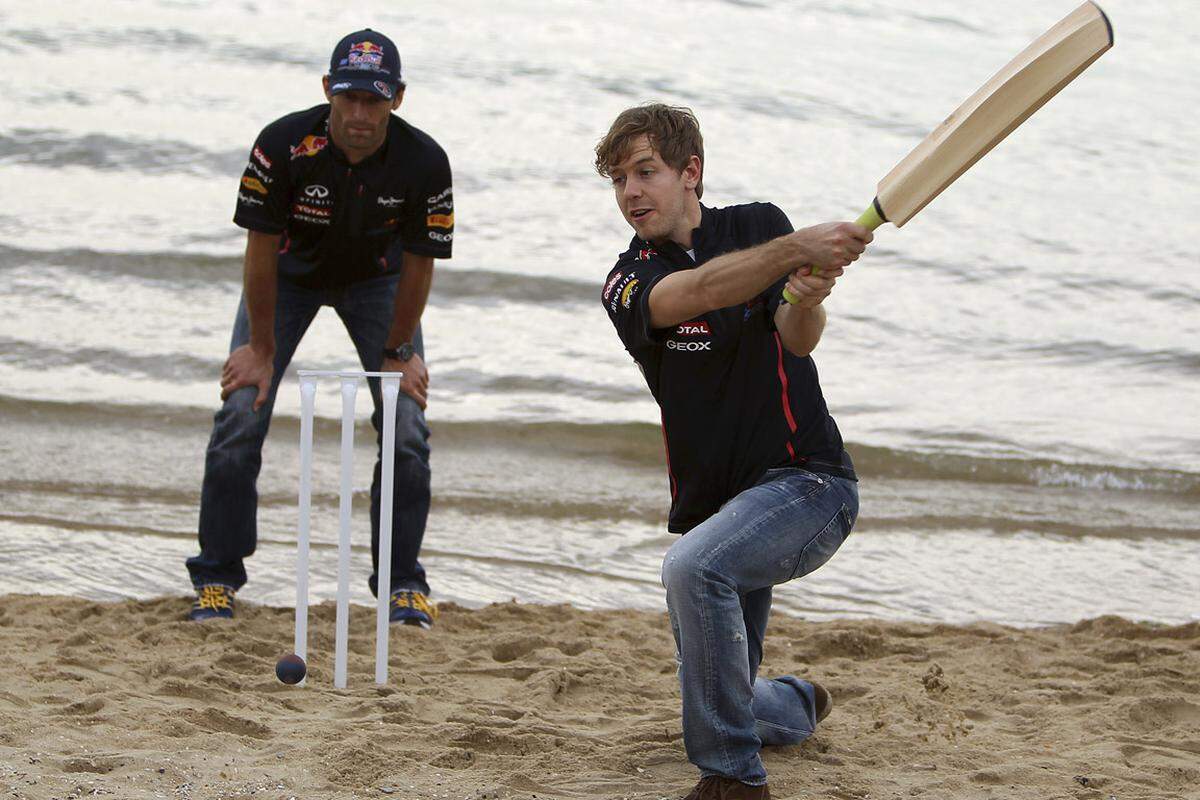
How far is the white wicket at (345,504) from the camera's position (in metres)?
A: 4.54

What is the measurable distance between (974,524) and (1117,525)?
2.89 ft

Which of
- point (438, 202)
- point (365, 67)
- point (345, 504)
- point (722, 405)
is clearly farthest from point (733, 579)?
point (365, 67)

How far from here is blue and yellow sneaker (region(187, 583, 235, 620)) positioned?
18.5 ft

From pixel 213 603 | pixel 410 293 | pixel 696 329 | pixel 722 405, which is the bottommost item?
pixel 213 603

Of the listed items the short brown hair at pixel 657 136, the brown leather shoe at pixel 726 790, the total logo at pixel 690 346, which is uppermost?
the short brown hair at pixel 657 136

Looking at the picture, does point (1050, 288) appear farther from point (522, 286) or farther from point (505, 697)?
point (505, 697)

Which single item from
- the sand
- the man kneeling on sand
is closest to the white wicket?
the sand

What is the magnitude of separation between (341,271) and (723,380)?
2.35 m

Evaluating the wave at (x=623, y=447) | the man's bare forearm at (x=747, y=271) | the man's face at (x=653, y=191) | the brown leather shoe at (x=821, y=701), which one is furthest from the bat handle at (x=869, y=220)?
the wave at (x=623, y=447)

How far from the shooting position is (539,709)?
4742 mm

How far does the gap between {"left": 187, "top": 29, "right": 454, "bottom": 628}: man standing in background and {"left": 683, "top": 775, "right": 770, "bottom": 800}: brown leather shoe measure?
7.09 ft

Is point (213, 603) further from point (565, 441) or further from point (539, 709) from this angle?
point (565, 441)

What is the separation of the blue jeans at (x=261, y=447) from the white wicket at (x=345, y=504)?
0.79 m

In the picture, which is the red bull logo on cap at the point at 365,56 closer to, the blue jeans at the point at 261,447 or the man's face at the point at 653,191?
the blue jeans at the point at 261,447
